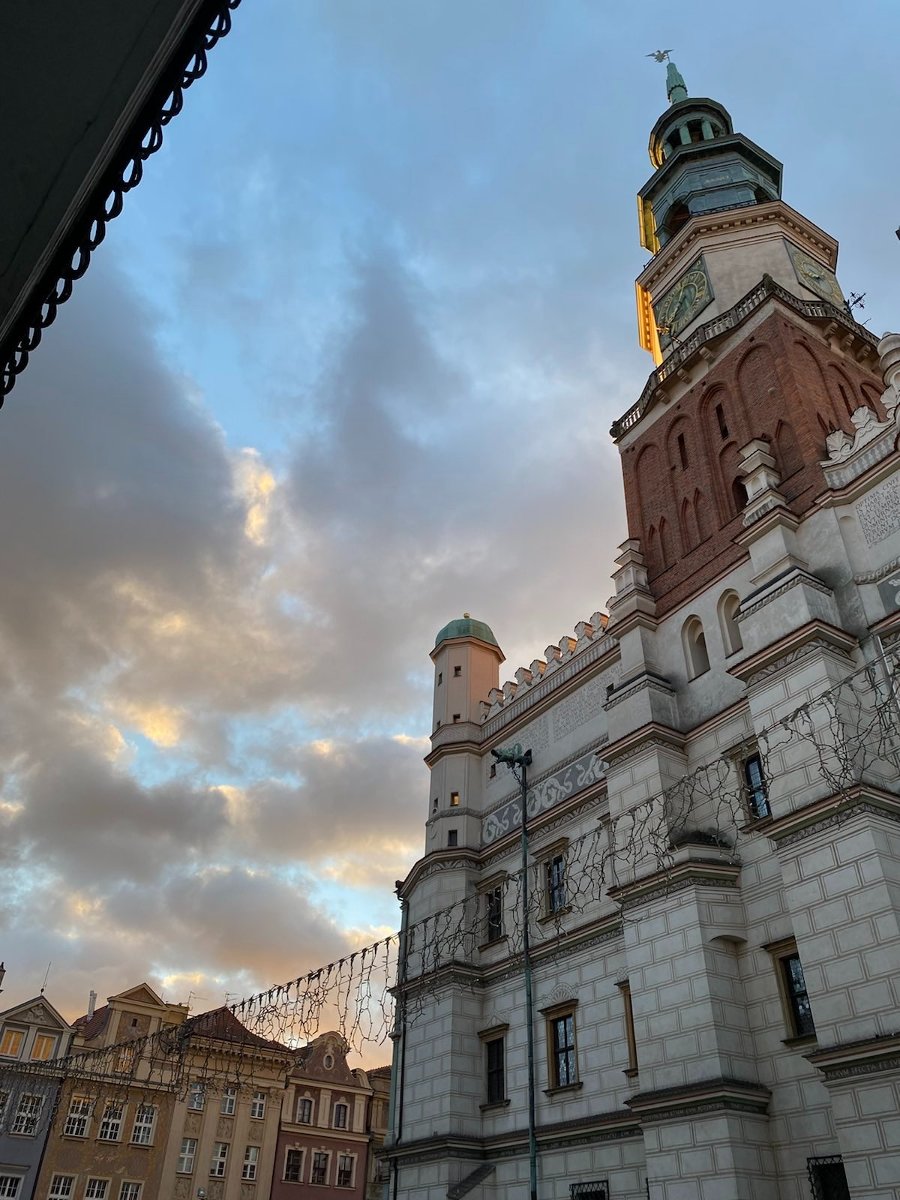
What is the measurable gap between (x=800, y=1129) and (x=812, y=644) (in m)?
8.85

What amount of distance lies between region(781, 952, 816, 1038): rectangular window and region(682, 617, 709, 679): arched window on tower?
7406mm

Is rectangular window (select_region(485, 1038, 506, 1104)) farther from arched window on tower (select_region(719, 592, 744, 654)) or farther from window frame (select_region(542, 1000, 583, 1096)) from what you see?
arched window on tower (select_region(719, 592, 744, 654))

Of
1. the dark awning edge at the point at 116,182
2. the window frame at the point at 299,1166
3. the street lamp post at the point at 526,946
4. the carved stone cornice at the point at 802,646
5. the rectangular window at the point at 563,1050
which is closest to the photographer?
the dark awning edge at the point at 116,182

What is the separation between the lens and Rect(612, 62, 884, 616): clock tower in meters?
23.8

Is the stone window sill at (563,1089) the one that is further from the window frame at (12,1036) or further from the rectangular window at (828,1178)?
the window frame at (12,1036)

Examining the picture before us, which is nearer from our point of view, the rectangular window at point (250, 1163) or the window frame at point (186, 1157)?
the window frame at point (186, 1157)

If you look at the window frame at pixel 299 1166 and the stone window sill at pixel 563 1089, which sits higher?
the window frame at pixel 299 1166

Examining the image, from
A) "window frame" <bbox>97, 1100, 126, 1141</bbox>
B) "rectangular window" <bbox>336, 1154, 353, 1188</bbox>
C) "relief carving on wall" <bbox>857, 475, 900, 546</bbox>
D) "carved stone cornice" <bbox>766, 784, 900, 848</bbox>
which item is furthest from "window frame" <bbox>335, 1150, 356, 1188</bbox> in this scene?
"relief carving on wall" <bbox>857, 475, 900, 546</bbox>

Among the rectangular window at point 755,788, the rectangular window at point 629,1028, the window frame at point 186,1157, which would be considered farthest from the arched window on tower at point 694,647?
the window frame at point 186,1157

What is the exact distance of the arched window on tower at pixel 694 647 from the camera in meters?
22.9

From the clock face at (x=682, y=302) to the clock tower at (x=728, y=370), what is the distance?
0.06 meters

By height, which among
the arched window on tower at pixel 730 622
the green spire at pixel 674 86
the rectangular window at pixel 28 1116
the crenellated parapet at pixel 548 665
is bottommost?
the rectangular window at pixel 28 1116

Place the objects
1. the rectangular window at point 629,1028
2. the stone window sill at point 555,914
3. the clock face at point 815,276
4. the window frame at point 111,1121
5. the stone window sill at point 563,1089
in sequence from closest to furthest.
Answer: the rectangular window at point 629,1028 < the stone window sill at point 563,1089 < the stone window sill at point 555,914 < the clock face at point 815,276 < the window frame at point 111,1121

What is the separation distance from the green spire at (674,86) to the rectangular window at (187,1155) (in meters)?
54.5
